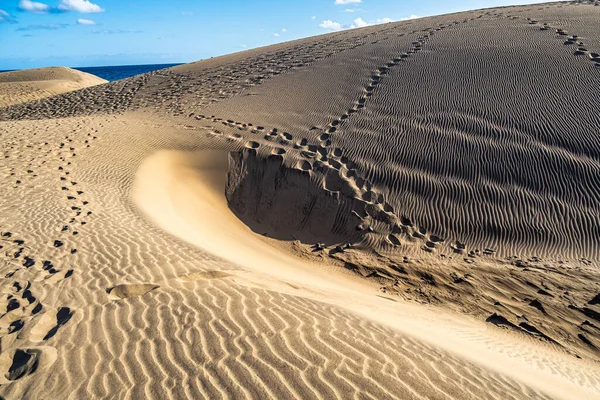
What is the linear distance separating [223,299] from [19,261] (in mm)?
3421

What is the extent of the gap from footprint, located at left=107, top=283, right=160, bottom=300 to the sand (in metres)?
0.03

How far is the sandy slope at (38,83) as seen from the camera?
98.8 feet

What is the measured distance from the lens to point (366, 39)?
2062 cm

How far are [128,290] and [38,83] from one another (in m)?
37.5

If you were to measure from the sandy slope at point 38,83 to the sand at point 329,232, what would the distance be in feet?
64.4

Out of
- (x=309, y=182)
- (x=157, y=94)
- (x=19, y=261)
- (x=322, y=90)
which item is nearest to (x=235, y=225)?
(x=309, y=182)

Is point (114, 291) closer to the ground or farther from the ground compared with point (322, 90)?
closer to the ground

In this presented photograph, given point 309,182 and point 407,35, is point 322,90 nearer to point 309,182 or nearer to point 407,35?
point 309,182

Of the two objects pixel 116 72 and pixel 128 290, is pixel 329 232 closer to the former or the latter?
pixel 128 290

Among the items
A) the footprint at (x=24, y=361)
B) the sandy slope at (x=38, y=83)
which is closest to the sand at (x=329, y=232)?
the footprint at (x=24, y=361)

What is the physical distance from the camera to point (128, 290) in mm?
4840

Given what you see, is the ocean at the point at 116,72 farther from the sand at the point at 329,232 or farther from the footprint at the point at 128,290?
the footprint at the point at 128,290

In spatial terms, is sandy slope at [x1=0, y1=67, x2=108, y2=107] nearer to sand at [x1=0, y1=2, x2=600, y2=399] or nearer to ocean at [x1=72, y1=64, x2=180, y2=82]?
sand at [x1=0, y1=2, x2=600, y2=399]

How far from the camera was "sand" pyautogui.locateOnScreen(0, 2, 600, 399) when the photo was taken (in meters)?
3.57
